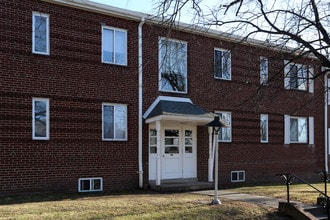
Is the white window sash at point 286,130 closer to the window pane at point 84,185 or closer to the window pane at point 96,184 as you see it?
the window pane at point 96,184

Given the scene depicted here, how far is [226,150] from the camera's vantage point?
61.0 feet

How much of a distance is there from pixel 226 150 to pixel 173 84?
3989 millimetres

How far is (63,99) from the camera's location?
14156 millimetres

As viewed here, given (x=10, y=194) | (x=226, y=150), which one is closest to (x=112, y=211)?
(x=10, y=194)

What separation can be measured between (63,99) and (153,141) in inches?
159

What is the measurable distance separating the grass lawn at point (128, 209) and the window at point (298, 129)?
9881mm

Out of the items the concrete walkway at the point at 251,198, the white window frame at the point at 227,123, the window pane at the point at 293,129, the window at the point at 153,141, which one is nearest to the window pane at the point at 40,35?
the window at the point at 153,141

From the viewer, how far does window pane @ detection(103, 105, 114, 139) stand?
15149 mm

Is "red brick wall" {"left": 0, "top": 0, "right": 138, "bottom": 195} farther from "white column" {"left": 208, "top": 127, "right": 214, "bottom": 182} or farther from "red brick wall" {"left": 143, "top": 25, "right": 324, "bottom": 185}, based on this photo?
"white column" {"left": 208, "top": 127, "right": 214, "bottom": 182}

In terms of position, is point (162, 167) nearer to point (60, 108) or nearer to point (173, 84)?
point (173, 84)

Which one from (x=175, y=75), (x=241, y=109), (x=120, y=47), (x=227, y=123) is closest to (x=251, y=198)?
(x=227, y=123)

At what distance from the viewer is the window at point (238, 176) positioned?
18.8m

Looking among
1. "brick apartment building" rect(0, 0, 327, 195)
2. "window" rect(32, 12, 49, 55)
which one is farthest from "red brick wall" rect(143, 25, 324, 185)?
"window" rect(32, 12, 49, 55)

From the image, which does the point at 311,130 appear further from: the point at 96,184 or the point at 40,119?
the point at 40,119
